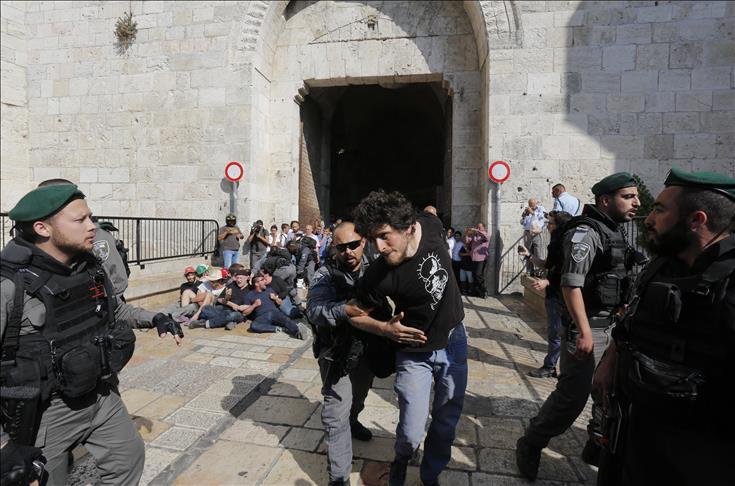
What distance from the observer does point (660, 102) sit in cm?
850

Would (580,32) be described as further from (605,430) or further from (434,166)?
(434,166)

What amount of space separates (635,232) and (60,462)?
9950mm

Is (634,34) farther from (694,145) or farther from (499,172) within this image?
(499,172)

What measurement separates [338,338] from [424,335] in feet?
1.90

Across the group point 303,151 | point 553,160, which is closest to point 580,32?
point 553,160

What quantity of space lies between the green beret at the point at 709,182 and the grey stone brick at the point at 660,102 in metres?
8.65

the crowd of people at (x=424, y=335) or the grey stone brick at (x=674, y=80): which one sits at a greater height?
the grey stone brick at (x=674, y=80)

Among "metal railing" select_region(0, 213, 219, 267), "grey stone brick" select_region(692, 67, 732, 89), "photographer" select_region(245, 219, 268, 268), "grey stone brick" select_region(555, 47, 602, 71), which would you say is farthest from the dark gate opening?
"grey stone brick" select_region(692, 67, 732, 89)

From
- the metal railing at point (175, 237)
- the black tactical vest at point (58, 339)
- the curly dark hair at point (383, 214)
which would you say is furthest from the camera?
the metal railing at point (175, 237)

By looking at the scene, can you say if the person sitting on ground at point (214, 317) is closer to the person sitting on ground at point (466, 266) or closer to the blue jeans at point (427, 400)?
the blue jeans at point (427, 400)

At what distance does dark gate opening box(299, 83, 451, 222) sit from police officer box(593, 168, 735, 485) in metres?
11.0

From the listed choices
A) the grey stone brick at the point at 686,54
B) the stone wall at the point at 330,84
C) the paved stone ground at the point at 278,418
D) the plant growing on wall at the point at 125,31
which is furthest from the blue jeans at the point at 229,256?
the grey stone brick at the point at 686,54

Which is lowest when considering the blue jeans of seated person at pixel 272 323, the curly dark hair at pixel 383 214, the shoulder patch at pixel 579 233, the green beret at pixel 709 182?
the blue jeans of seated person at pixel 272 323

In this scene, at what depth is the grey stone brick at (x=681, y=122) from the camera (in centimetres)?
840
